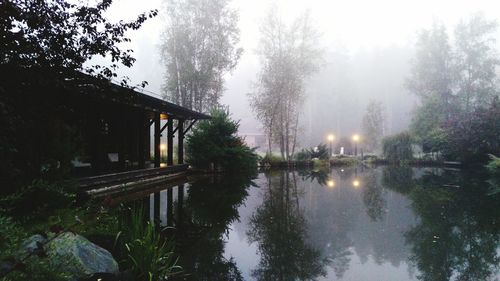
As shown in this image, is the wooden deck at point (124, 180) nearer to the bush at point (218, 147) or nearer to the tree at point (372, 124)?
the bush at point (218, 147)

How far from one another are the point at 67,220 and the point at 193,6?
73.5ft

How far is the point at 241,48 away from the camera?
25.2m

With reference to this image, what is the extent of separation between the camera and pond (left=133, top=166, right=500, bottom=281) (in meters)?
4.35

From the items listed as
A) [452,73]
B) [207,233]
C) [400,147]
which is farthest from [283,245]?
[452,73]

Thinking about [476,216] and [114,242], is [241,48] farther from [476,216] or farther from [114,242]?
[114,242]

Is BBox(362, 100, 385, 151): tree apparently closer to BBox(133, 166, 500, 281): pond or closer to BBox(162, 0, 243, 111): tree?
BBox(162, 0, 243, 111): tree

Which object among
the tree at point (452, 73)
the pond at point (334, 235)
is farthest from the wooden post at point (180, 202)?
the tree at point (452, 73)

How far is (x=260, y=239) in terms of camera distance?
5805mm

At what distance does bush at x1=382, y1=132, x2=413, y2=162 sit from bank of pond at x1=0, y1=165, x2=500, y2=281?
19505mm

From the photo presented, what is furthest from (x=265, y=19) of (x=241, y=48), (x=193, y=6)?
(x=193, y=6)

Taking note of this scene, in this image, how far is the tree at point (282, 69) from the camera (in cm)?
2644

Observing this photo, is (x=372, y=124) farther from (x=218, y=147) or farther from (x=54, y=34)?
(x=54, y=34)

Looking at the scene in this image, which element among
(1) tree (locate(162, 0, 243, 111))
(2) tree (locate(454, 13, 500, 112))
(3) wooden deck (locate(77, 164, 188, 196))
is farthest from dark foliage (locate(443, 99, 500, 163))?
(3) wooden deck (locate(77, 164, 188, 196))

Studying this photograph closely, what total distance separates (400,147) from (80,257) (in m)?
29.2
